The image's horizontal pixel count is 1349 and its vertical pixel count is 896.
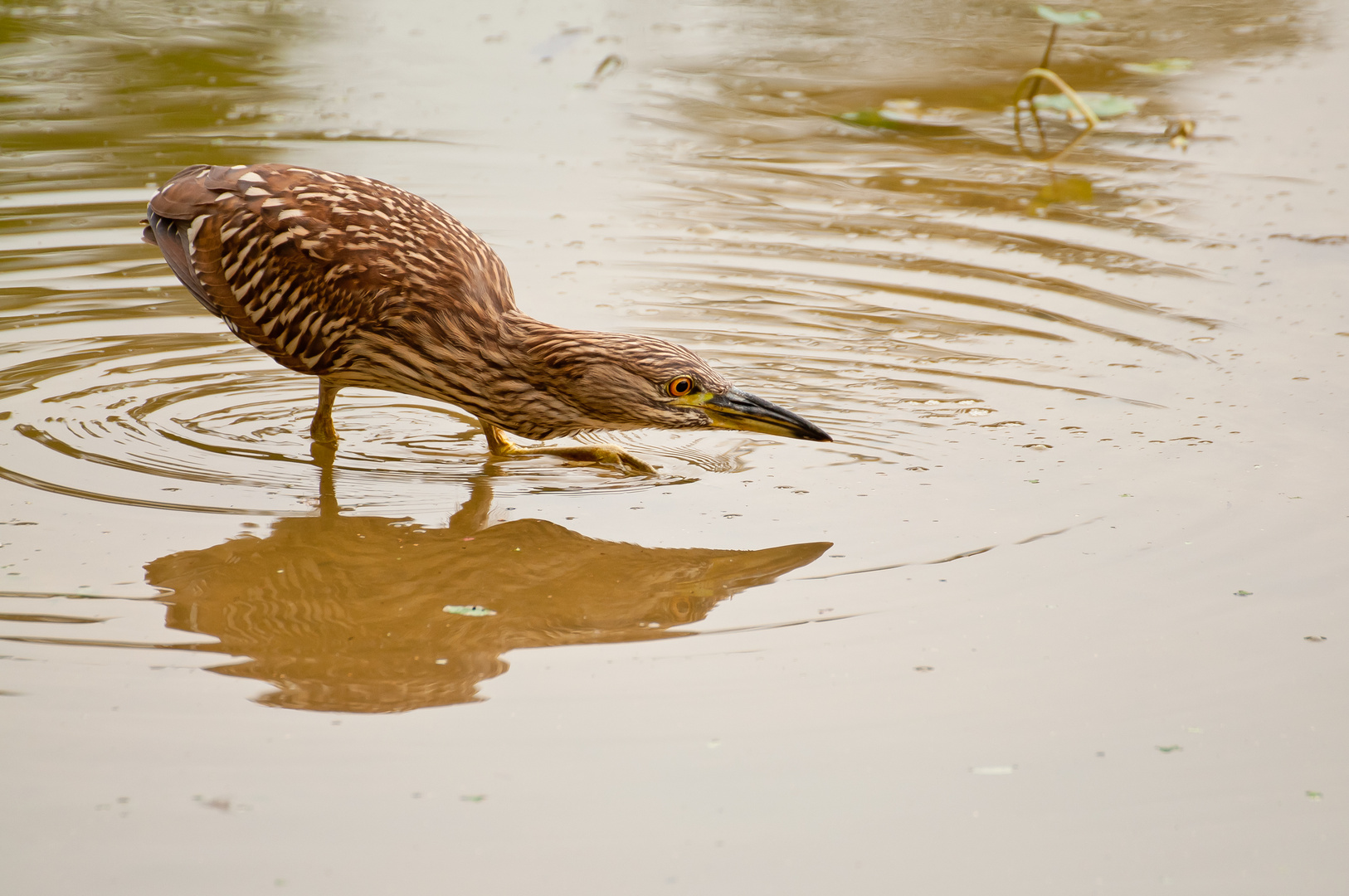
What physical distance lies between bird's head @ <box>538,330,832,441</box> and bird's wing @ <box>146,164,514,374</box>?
0.48 m

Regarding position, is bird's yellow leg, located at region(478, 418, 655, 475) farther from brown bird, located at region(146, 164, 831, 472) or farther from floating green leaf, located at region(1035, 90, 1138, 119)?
floating green leaf, located at region(1035, 90, 1138, 119)

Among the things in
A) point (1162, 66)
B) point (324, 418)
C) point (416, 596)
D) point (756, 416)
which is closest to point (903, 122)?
point (1162, 66)

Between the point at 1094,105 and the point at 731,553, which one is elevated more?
the point at 1094,105

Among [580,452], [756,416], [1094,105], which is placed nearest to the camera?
[756,416]

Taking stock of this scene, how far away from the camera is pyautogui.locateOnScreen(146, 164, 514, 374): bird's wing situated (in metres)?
5.82

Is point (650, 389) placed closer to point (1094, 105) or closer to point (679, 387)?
point (679, 387)

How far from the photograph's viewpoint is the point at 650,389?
5.61 m

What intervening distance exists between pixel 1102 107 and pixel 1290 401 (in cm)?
522

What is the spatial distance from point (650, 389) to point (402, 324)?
1084mm

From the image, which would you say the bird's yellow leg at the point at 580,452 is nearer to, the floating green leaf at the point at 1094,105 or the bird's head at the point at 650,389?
the bird's head at the point at 650,389

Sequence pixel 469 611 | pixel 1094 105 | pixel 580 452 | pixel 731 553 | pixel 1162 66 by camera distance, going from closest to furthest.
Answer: pixel 469 611
pixel 731 553
pixel 580 452
pixel 1094 105
pixel 1162 66

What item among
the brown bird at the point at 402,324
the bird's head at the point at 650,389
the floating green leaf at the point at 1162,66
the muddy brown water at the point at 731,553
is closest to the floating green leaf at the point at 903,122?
the muddy brown water at the point at 731,553

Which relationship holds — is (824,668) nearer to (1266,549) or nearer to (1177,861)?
(1177,861)

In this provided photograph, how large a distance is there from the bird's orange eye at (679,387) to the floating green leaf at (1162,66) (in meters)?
8.41
